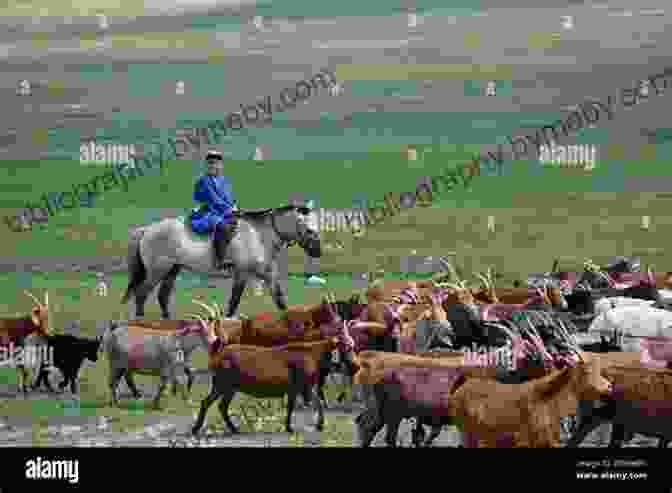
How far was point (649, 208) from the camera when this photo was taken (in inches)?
877

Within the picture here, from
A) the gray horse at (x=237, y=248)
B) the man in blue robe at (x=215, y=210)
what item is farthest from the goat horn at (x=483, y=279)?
the man in blue robe at (x=215, y=210)

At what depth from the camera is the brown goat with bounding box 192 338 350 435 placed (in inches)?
686

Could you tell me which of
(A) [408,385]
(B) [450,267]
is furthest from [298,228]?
(A) [408,385]

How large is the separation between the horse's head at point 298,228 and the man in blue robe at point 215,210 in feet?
1.14

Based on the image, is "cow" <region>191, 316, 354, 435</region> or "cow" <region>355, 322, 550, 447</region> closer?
"cow" <region>355, 322, 550, 447</region>

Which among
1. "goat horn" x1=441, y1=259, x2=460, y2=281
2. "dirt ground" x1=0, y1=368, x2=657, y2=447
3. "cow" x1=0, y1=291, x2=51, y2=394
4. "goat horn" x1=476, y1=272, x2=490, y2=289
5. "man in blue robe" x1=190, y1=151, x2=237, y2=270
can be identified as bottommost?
"dirt ground" x1=0, y1=368, x2=657, y2=447

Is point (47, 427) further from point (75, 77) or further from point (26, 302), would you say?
point (75, 77)

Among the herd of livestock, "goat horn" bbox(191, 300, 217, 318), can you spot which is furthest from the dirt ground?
"goat horn" bbox(191, 300, 217, 318)

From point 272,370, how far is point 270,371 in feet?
0.05

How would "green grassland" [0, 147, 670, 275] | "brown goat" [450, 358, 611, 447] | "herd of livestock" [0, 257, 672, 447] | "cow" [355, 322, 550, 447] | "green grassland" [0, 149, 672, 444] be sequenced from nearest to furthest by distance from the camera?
"brown goat" [450, 358, 611, 447]
"herd of livestock" [0, 257, 672, 447]
"cow" [355, 322, 550, 447]
"green grassland" [0, 149, 672, 444]
"green grassland" [0, 147, 670, 275]

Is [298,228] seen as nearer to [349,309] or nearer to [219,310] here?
[219,310]

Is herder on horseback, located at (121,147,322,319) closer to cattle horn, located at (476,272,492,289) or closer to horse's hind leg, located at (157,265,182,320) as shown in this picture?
horse's hind leg, located at (157,265,182,320)

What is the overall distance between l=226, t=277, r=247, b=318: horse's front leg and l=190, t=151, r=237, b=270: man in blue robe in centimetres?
17

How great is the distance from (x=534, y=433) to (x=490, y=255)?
242 inches
